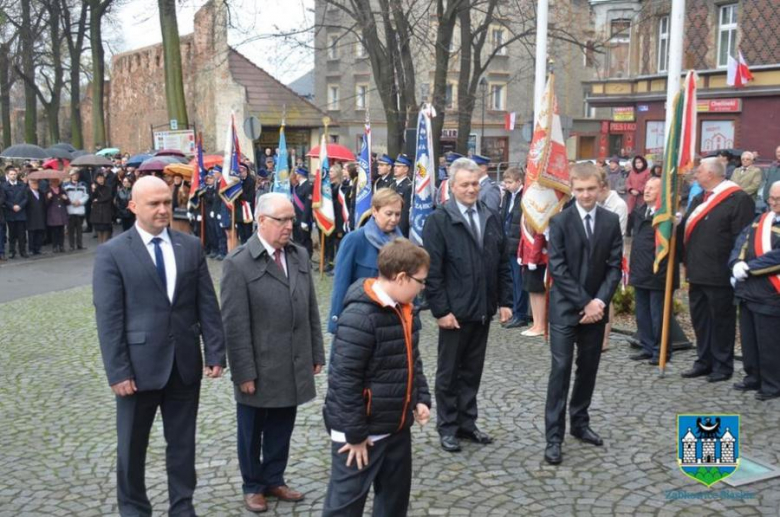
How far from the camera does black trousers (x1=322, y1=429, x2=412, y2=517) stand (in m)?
3.88

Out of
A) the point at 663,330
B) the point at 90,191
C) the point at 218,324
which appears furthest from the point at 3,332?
the point at 90,191

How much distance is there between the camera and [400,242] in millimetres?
3861

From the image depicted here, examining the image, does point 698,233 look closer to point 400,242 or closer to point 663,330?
point 663,330

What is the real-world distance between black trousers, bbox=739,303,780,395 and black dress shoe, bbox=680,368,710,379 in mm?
478

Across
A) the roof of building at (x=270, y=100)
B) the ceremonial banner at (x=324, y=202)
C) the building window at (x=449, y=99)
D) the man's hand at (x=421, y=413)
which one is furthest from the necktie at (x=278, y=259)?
the roof of building at (x=270, y=100)

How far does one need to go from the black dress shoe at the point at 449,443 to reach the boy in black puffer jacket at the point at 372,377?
2032 millimetres

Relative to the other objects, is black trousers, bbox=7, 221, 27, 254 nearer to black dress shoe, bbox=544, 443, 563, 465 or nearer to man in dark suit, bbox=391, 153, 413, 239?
man in dark suit, bbox=391, 153, 413, 239

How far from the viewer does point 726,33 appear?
3103 centimetres

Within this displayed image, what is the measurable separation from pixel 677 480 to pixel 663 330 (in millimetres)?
2589

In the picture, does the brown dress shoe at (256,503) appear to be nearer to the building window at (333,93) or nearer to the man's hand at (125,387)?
the man's hand at (125,387)

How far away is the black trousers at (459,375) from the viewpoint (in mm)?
5980

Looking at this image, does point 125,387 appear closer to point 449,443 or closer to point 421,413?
point 421,413

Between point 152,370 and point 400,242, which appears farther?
point 152,370

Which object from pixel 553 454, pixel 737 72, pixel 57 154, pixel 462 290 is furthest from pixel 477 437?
pixel 57 154
